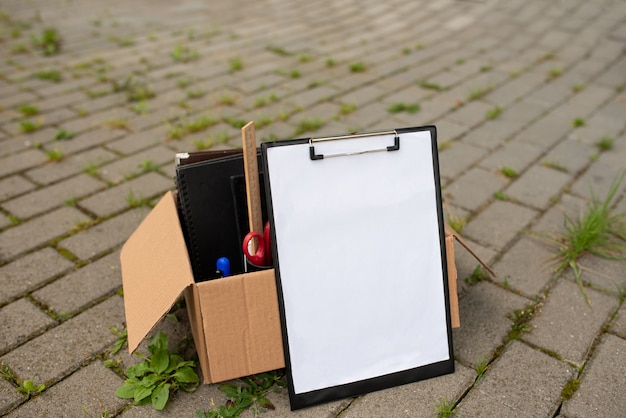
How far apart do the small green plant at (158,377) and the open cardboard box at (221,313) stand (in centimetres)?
10

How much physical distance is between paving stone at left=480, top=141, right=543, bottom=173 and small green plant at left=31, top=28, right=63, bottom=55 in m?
4.33

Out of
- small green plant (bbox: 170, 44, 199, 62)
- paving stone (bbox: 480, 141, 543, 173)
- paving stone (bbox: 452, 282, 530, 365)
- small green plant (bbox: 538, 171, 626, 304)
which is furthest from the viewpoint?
small green plant (bbox: 170, 44, 199, 62)

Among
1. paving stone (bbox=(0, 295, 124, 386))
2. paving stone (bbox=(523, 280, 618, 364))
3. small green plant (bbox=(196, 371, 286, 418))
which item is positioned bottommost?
paving stone (bbox=(523, 280, 618, 364))

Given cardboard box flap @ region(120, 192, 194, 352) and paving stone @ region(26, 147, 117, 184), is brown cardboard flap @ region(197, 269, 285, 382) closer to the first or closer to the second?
cardboard box flap @ region(120, 192, 194, 352)

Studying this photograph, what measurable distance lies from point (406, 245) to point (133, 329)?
39.3 inches

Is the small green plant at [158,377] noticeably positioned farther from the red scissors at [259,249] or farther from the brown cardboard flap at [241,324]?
the red scissors at [259,249]

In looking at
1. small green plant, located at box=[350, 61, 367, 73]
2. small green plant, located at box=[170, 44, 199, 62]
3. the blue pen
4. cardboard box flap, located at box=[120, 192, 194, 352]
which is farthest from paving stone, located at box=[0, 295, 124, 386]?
small green plant, located at box=[170, 44, 199, 62]

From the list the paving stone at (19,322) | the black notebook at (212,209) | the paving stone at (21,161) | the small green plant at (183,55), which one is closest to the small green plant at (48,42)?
the small green plant at (183,55)

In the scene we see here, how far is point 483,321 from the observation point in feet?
7.66

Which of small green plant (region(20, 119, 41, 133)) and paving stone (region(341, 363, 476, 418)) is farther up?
small green plant (region(20, 119, 41, 133))

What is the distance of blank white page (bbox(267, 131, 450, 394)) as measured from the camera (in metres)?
1.91

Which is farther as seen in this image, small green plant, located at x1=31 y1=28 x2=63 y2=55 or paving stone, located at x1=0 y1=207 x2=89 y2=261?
small green plant, located at x1=31 y1=28 x2=63 y2=55

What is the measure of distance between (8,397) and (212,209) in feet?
3.20

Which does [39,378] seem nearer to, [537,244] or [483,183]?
[537,244]
